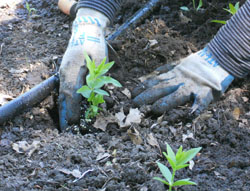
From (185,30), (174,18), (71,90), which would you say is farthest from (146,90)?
(174,18)

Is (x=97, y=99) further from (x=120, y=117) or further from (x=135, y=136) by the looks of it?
(x=135, y=136)

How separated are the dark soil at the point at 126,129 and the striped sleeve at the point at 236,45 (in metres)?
0.19

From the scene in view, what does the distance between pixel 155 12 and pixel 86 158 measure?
2510 millimetres

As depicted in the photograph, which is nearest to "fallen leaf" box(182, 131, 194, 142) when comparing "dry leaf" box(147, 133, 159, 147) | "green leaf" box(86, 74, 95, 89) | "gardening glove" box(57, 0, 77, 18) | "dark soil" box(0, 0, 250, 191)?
"dark soil" box(0, 0, 250, 191)

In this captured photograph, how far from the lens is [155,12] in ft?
13.1

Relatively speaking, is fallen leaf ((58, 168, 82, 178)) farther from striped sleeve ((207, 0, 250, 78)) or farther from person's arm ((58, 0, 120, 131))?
striped sleeve ((207, 0, 250, 78))

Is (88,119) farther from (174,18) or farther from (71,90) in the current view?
(174,18)

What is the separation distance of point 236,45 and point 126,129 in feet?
4.11

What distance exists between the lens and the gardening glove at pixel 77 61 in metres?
2.58

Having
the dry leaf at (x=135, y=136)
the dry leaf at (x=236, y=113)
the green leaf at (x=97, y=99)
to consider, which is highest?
the dry leaf at (x=236, y=113)

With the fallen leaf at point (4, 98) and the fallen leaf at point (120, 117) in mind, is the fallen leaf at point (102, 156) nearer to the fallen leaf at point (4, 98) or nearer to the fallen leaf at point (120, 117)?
the fallen leaf at point (120, 117)

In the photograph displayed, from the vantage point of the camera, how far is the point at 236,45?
9.05 ft

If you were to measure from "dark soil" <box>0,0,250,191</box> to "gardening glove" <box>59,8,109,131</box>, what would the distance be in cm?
18

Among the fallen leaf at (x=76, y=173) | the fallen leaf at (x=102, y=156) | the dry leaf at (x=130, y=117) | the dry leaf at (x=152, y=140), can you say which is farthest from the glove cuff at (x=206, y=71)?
the fallen leaf at (x=76, y=173)
